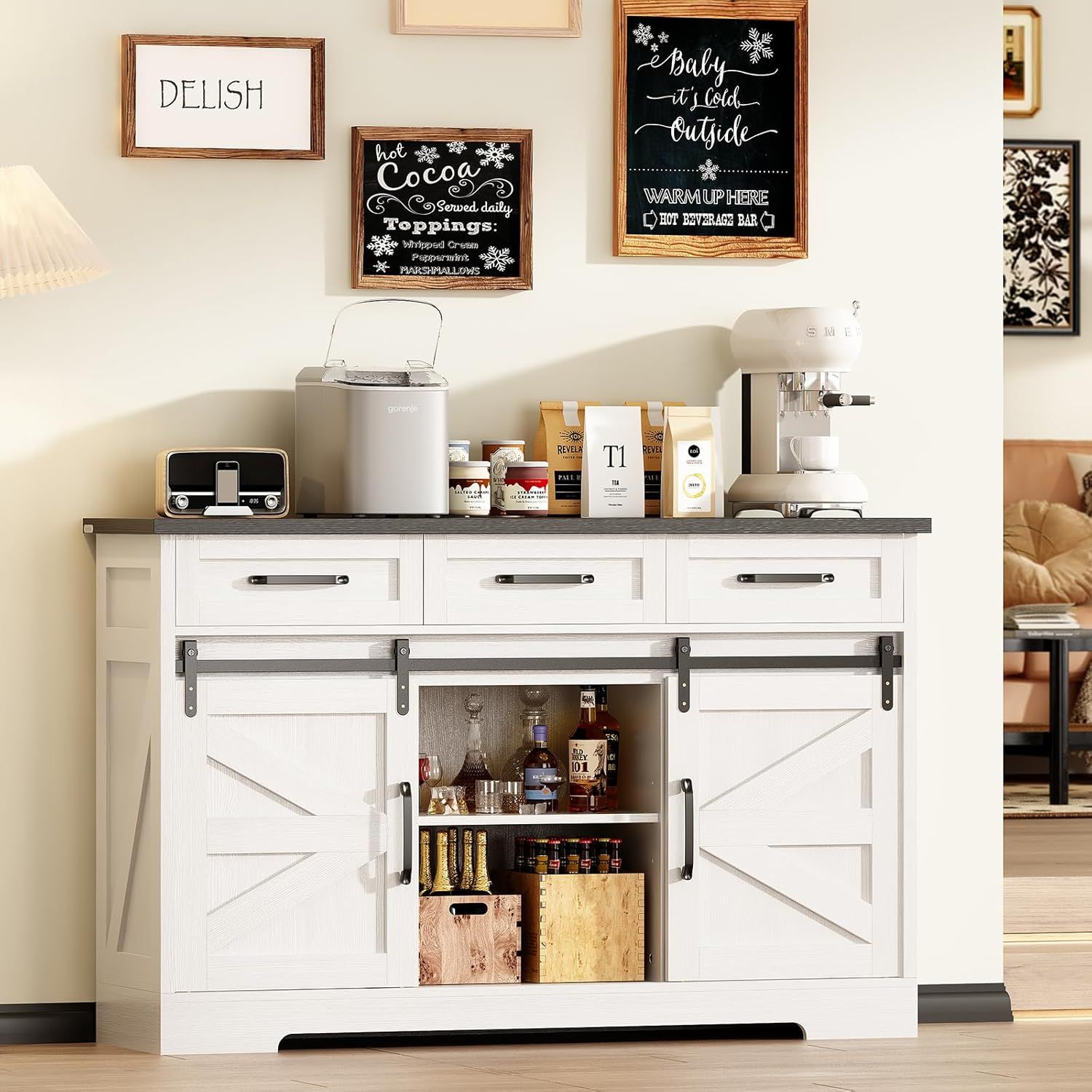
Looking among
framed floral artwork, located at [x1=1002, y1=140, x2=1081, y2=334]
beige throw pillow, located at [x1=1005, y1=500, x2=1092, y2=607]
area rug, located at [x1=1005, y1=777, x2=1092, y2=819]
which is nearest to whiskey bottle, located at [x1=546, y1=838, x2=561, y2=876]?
area rug, located at [x1=1005, y1=777, x2=1092, y2=819]

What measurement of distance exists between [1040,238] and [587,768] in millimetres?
4237

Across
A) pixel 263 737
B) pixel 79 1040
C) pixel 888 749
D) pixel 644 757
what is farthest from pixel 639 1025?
pixel 79 1040

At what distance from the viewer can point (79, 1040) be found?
2895 mm

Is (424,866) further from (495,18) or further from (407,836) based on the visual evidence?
(495,18)

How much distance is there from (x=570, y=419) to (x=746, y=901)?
0.99 m

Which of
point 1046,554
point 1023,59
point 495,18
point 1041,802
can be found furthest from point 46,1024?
point 1023,59

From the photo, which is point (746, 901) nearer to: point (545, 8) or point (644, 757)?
point (644, 757)

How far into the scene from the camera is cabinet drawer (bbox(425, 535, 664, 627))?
8.86ft

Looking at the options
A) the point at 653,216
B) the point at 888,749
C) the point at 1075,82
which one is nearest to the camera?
the point at 888,749

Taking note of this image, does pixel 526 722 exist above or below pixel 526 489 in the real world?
below

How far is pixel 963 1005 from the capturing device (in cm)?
304

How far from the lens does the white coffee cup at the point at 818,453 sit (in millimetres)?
2887

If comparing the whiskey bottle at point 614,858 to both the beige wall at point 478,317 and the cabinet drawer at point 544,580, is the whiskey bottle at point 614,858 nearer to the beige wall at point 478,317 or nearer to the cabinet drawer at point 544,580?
the cabinet drawer at point 544,580

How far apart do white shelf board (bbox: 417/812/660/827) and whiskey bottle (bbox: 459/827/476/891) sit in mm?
47
